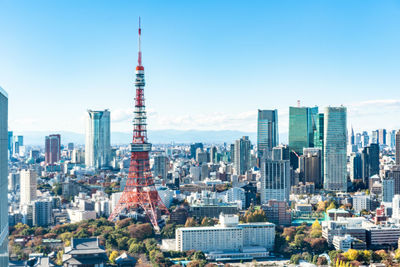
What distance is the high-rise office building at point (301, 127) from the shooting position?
104 feet

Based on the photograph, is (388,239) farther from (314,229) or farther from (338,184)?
(338,184)

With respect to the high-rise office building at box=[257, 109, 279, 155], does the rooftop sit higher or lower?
lower

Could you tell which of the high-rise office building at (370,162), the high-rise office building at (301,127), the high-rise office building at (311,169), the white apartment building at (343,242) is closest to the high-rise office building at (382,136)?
the high-rise office building at (301,127)

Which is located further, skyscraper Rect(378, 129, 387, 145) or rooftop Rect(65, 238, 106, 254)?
skyscraper Rect(378, 129, 387, 145)

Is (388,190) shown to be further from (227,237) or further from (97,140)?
(97,140)

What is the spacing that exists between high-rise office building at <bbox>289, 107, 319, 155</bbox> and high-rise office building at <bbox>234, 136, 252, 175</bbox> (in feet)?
8.28

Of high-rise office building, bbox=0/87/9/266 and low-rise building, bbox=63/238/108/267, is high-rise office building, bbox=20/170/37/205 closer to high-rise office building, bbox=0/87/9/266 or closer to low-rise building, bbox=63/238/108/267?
low-rise building, bbox=63/238/108/267

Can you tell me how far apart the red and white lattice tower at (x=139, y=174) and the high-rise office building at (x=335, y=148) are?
10.8m

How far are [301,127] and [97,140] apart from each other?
1317 cm

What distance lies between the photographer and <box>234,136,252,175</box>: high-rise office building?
3041 cm

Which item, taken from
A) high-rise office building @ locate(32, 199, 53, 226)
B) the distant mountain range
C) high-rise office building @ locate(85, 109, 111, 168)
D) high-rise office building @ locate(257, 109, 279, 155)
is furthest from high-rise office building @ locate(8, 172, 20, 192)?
the distant mountain range

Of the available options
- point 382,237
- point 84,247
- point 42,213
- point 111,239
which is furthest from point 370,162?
point 84,247

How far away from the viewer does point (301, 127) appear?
32.0 metres

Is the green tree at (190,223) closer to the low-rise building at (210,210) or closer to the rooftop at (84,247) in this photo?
the low-rise building at (210,210)
